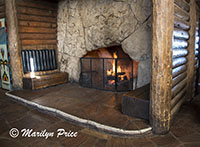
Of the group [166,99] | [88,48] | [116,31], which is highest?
[116,31]

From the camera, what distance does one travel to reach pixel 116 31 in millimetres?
4582

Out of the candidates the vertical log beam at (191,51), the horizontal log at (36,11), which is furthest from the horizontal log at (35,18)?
the vertical log beam at (191,51)

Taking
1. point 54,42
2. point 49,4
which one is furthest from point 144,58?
point 49,4

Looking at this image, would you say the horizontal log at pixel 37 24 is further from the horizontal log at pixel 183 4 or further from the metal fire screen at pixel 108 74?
the horizontal log at pixel 183 4

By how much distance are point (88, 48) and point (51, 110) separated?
2579 millimetres

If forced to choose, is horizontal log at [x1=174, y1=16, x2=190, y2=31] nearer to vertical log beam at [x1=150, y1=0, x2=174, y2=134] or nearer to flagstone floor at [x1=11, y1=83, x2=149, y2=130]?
vertical log beam at [x1=150, y1=0, x2=174, y2=134]

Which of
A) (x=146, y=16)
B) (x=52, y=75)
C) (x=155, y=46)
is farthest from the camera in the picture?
(x=52, y=75)

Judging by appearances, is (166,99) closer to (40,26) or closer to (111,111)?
(111,111)

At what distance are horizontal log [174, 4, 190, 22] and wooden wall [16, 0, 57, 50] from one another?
4.59m

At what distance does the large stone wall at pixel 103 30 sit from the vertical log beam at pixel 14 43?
1.55 metres

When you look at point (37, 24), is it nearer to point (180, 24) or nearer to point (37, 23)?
point (37, 23)

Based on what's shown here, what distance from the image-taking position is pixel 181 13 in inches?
128

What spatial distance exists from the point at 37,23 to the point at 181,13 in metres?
4.67

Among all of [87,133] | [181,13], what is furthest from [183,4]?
[87,133]
